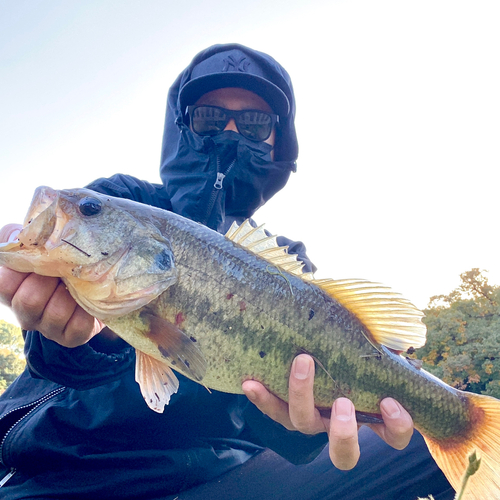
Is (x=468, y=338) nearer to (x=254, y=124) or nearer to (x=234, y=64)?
(x=254, y=124)

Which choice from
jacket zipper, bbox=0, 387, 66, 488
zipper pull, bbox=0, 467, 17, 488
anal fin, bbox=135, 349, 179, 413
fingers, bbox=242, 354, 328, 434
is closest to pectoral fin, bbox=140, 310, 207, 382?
anal fin, bbox=135, 349, 179, 413

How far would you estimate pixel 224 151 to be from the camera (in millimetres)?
3422

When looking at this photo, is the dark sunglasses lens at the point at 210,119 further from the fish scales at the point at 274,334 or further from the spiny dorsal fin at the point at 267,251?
the fish scales at the point at 274,334

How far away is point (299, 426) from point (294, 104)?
135 inches

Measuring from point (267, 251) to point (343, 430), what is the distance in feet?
3.36

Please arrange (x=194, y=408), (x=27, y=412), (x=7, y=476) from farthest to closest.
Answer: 1. (x=194, y=408)
2. (x=27, y=412)
3. (x=7, y=476)

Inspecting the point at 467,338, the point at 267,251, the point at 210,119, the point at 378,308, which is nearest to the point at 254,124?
the point at 210,119

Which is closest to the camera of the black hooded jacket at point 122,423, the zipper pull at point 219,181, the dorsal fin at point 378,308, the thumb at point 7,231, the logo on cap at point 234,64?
the thumb at point 7,231

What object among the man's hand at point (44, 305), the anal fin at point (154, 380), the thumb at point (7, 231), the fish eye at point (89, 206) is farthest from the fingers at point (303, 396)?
the thumb at point (7, 231)

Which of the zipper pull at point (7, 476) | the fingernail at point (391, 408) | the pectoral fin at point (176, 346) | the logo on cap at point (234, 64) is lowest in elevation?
the zipper pull at point (7, 476)

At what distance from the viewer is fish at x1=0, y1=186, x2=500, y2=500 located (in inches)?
68.9

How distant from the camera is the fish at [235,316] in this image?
1.75m

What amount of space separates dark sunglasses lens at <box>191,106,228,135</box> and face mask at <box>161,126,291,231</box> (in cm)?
12

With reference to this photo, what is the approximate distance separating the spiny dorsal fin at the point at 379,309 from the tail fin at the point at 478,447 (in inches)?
20.4
